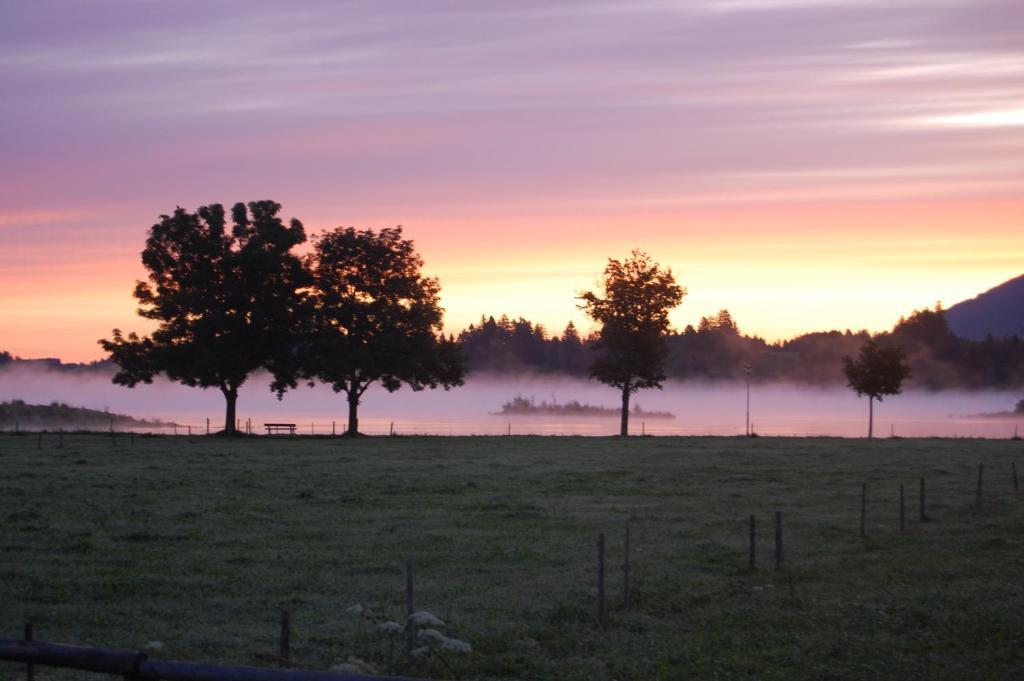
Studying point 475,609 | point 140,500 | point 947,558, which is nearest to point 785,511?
point 947,558

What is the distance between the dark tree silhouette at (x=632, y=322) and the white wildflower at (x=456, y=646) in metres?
72.8

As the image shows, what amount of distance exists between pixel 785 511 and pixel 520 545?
11175 millimetres

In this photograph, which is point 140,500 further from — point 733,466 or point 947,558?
point 733,466

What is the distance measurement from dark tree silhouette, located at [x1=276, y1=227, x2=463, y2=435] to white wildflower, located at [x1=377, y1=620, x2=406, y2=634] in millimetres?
63236

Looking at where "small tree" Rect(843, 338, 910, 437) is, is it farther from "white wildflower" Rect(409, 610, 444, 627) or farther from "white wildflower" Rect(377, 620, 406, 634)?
"white wildflower" Rect(377, 620, 406, 634)

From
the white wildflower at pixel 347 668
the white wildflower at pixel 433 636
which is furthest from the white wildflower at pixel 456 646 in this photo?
the white wildflower at pixel 347 668

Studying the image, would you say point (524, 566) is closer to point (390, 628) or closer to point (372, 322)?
point (390, 628)

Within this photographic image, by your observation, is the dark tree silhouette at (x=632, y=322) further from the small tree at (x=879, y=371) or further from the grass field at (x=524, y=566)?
the grass field at (x=524, y=566)

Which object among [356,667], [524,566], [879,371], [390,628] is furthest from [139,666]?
[879,371]

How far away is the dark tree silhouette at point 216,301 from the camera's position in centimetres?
7800

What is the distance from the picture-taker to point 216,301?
259 ft

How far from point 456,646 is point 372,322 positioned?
219 ft

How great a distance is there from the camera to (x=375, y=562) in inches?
981

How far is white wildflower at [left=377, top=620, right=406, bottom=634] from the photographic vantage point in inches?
679
